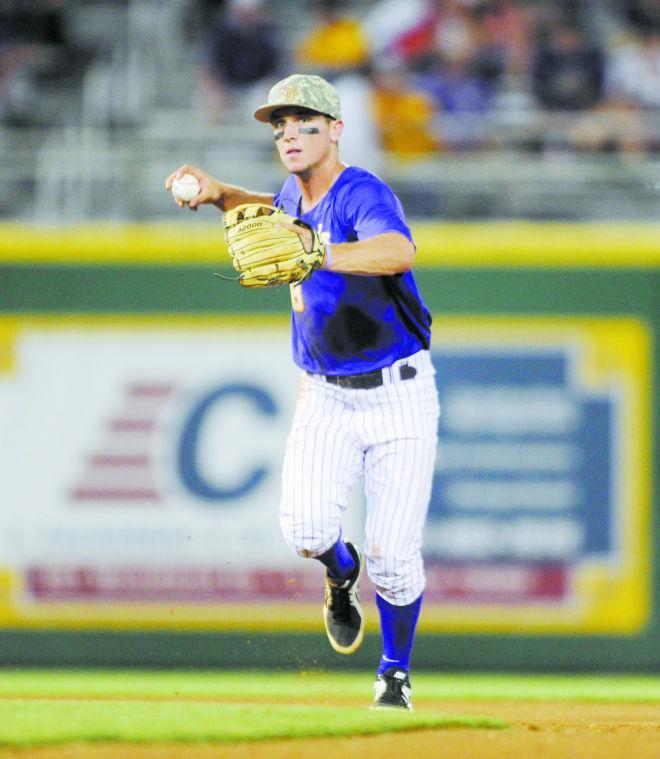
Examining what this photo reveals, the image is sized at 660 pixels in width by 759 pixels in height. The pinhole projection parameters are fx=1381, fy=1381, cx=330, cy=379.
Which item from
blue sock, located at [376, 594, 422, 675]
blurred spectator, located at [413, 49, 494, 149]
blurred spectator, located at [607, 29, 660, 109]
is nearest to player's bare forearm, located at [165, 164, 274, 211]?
blue sock, located at [376, 594, 422, 675]

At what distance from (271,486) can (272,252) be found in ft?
10.9

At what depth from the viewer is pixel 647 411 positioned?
7629 mm

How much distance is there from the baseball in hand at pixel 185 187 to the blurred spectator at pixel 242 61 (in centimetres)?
390

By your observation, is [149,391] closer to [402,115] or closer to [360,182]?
[402,115]

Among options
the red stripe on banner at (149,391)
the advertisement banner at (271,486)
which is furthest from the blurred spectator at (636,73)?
the red stripe on banner at (149,391)

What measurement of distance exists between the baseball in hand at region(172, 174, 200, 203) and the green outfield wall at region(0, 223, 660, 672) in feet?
8.25

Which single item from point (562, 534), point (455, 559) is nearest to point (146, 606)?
point (455, 559)

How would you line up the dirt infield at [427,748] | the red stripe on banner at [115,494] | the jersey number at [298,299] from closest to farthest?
1. the dirt infield at [427,748]
2. the jersey number at [298,299]
3. the red stripe on banner at [115,494]

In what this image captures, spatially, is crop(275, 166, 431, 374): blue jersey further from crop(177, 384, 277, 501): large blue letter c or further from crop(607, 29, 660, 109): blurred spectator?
crop(607, 29, 660, 109): blurred spectator

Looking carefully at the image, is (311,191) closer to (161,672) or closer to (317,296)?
(317,296)

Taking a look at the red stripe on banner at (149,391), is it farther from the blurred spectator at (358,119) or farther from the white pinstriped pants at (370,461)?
the white pinstriped pants at (370,461)

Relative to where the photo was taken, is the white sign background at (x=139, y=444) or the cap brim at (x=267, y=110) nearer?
the cap brim at (x=267, y=110)

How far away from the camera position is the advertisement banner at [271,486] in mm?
7617

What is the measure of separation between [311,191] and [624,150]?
144 inches
